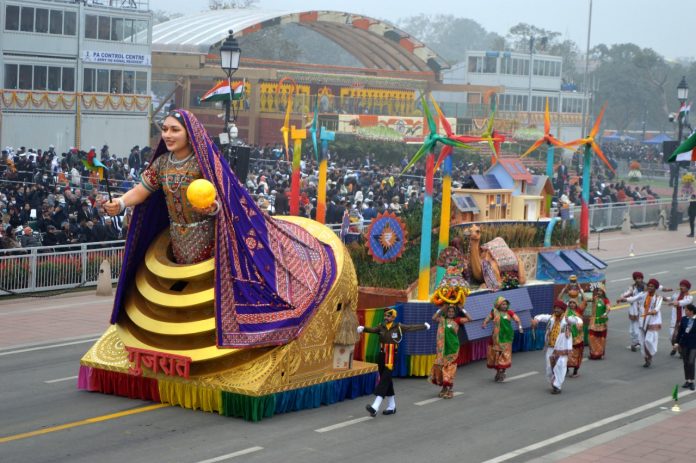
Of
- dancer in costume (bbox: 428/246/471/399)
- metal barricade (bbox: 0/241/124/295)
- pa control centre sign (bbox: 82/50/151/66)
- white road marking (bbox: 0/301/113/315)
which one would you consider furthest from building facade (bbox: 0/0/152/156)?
dancer in costume (bbox: 428/246/471/399)

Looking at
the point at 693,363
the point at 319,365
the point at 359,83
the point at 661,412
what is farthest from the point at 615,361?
the point at 359,83

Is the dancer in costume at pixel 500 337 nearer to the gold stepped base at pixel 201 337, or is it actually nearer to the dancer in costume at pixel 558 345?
the dancer in costume at pixel 558 345

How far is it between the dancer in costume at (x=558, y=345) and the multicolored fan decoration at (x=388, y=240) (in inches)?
105

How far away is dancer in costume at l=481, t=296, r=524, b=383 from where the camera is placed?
1797 centimetres

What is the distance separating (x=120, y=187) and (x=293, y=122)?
86.0 ft

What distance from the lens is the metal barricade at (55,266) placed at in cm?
2403

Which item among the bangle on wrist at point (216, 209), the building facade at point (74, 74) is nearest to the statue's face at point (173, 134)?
the bangle on wrist at point (216, 209)

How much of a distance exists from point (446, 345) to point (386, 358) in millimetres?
1316

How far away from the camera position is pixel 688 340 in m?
17.8

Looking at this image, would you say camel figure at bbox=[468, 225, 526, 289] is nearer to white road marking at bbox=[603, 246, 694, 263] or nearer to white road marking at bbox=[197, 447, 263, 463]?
white road marking at bbox=[197, 447, 263, 463]

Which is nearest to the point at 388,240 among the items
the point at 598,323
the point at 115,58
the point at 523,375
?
the point at 523,375

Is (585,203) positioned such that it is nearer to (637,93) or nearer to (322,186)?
(322,186)

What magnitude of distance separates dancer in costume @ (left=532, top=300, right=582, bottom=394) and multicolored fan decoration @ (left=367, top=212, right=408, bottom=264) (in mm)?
2677

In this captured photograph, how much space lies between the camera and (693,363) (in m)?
18.0
